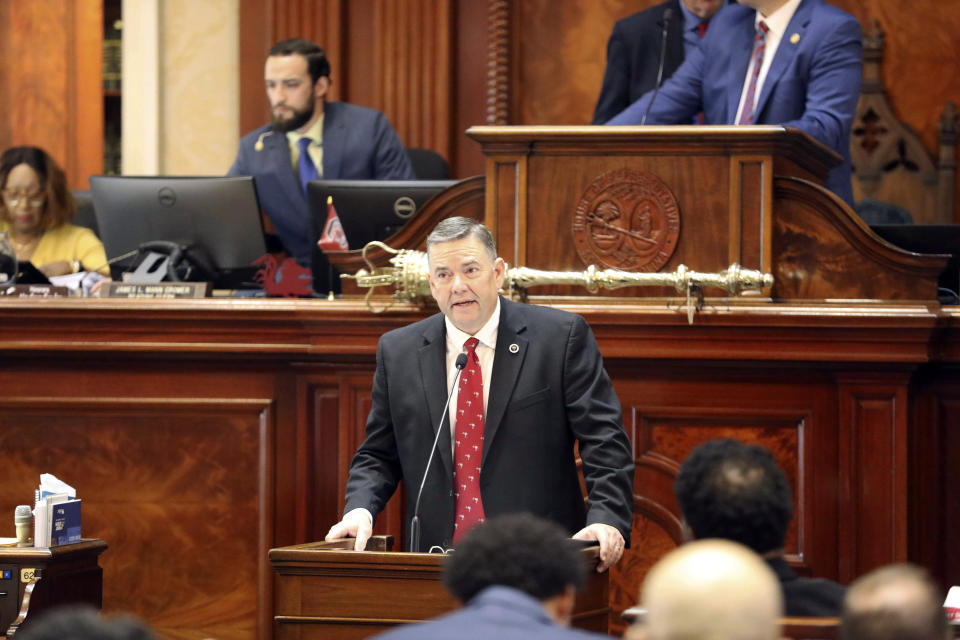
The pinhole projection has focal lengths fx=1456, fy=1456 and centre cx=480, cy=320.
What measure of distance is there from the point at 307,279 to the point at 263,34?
131 inches

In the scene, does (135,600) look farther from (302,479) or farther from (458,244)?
(458,244)

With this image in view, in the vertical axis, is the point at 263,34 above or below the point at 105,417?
above

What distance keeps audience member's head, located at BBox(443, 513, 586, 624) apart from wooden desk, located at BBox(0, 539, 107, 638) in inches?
72.9

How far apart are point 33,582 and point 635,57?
3415 mm

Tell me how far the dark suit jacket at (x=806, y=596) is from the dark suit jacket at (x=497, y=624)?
62 cm

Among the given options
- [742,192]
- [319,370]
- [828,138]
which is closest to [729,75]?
[828,138]

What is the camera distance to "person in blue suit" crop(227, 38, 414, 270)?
18.3ft

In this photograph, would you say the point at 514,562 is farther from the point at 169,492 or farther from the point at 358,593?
the point at 169,492

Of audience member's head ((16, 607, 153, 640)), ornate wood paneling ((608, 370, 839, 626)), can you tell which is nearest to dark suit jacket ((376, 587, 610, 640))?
audience member's head ((16, 607, 153, 640))

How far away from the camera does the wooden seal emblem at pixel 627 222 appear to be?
12.8 ft

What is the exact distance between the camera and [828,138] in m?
4.36

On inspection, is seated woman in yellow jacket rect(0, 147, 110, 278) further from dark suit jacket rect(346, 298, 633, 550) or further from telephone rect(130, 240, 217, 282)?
dark suit jacket rect(346, 298, 633, 550)

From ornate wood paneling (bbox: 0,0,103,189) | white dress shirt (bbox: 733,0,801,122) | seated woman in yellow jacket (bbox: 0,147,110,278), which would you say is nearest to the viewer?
white dress shirt (bbox: 733,0,801,122)

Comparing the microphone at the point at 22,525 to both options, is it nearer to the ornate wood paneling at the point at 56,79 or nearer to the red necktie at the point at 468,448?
the red necktie at the point at 468,448
